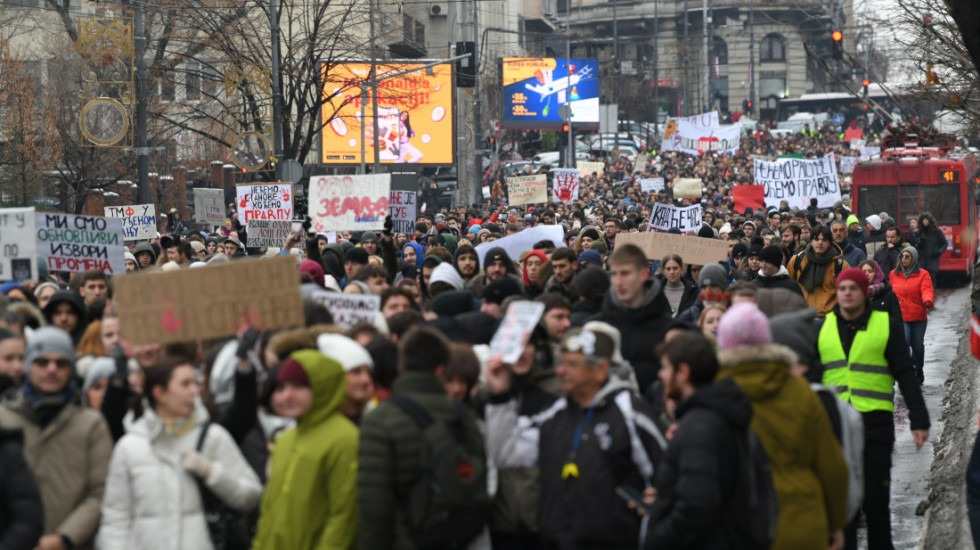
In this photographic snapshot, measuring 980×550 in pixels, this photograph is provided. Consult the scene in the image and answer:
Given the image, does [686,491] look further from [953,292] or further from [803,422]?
[953,292]

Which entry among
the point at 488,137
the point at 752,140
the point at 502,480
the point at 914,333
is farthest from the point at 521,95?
the point at 502,480

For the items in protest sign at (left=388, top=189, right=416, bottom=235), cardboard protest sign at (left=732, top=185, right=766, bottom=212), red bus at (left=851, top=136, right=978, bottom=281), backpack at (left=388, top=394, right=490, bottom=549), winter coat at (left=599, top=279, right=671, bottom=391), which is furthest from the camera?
cardboard protest sign at (left=732, top=185, right=766, bottom=212)

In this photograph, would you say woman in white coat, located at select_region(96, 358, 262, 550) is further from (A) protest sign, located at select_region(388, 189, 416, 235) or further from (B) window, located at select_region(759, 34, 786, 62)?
(B) window, located at select_region(759, 34, 786, 62)

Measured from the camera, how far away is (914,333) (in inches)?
587

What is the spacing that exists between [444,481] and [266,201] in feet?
43.9

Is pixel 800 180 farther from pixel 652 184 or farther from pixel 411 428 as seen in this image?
pixel 411 428

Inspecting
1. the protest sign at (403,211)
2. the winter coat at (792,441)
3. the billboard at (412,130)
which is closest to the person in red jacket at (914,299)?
the protest sign at (403,211)

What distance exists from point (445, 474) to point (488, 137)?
5607 centimetres

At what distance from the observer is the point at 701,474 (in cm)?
479

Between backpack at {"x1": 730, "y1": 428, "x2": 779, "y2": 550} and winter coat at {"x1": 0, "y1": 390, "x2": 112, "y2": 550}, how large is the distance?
2.41 meters

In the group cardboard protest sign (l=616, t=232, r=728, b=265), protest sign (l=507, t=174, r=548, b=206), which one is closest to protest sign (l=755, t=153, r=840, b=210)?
protest sign (l=507, t=174, r=548, b=206)

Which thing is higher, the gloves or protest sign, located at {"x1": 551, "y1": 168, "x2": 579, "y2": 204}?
protest sign, located at {"x1": 551, "y1": 168, "x2": 579, "y2": 204}

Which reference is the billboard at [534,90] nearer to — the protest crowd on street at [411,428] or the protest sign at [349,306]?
the protest sign at [349,306]

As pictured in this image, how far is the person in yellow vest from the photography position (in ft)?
25.9
